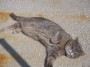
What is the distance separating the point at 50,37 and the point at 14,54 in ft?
2.92

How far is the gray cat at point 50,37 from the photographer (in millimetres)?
6953

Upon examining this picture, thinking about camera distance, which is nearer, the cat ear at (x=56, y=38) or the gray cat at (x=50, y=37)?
the gray cat at (x=50, y=37)

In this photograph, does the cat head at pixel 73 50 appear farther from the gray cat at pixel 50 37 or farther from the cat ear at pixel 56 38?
the cat ear at pixel 56 38

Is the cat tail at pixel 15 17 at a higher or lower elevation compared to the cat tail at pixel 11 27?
higher

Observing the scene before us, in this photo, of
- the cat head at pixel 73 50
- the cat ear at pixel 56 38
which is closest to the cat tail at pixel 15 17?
the cat ear at pixel 56 38

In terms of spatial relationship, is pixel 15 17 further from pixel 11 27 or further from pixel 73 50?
pixel 73 50

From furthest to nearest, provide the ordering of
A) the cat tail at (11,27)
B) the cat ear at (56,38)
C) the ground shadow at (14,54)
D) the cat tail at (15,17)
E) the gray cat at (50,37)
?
the cat tail at (15,17)
the cat tail at (11,27)
the cat ear at (56,38)
the gray cat at (50,37)
the ground shadow at (14,54)

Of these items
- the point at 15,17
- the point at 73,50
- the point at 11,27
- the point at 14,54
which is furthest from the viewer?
the point at 15,17

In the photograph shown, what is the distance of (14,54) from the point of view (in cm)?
707

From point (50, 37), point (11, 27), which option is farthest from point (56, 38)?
point (11, 27)

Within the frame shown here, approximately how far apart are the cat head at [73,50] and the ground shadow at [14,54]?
0.94 metres

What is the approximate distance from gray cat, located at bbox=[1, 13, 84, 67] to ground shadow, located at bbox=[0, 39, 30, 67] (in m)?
0.48

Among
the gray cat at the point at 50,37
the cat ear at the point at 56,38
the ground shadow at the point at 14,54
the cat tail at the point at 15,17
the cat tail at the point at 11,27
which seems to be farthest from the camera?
the cat tail at the point at 15,17

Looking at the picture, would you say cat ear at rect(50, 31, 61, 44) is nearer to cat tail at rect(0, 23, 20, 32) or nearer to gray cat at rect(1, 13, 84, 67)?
gray cat at rect(1, 13, 84, 67)
